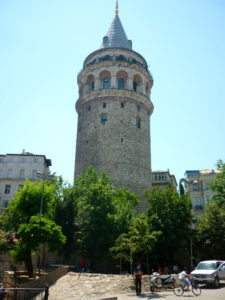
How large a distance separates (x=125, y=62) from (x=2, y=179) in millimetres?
23338

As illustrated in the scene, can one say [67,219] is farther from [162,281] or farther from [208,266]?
[208,266]

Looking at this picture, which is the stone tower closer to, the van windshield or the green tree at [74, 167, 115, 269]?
the green tree at [74, 167, 115, 269]

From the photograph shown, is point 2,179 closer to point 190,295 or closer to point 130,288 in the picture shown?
point 130,288

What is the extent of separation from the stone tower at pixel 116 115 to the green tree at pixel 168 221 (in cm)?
660

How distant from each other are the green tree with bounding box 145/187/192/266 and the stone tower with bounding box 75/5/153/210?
660 cm

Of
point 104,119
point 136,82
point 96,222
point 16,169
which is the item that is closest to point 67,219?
point 96,222

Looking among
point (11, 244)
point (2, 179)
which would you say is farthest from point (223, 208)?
point (2, 179)

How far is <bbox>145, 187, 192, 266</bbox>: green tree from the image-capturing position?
24.9 metres

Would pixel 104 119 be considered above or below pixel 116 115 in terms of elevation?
below

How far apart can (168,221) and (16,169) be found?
2634 cm

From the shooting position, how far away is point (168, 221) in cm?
2538

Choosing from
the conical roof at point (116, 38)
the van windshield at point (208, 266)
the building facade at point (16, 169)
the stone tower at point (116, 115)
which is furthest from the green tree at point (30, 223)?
the conical roof at point (116, 38)

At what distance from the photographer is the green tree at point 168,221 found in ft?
81.6

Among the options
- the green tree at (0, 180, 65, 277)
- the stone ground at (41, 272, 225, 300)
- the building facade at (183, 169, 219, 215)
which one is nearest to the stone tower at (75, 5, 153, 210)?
the green tree at (0, 180, 65, 277)
